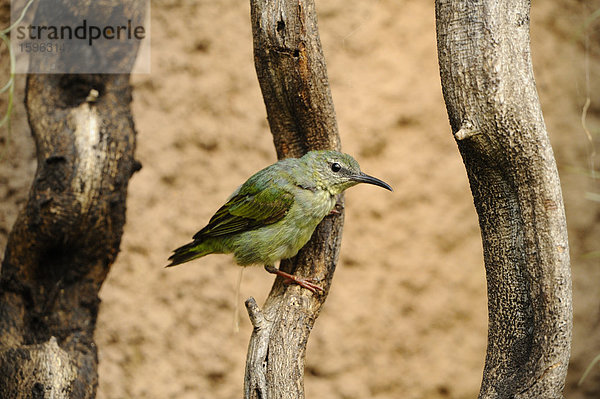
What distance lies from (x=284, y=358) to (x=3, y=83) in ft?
9.92

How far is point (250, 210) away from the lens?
330 centimetres

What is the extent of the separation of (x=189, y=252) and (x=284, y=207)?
25.9 inches

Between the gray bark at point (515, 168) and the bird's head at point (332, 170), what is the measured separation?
83 centimetres

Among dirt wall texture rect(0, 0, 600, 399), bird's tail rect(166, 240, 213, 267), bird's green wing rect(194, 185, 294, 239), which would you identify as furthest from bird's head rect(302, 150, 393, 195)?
dirt wall texture rect(0, 0, 600, 399)

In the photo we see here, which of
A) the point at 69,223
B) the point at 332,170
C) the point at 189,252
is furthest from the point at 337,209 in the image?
the point at 69,223

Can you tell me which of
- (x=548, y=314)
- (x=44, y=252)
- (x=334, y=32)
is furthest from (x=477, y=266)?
(x=44, y=252)

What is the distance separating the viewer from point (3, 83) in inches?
171

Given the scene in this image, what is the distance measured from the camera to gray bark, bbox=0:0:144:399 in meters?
3.22

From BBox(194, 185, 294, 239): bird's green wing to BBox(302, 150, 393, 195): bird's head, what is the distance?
184 millimetres

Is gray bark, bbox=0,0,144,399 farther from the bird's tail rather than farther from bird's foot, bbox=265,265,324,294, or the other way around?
bird's foot, bbox=265,265,324,294

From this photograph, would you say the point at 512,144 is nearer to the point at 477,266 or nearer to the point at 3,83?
the point at 477,266

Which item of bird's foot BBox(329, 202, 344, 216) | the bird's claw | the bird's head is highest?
the bird's head

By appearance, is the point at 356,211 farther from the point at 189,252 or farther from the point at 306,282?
the point at 306,282

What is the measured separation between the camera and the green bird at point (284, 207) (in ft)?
10.4
